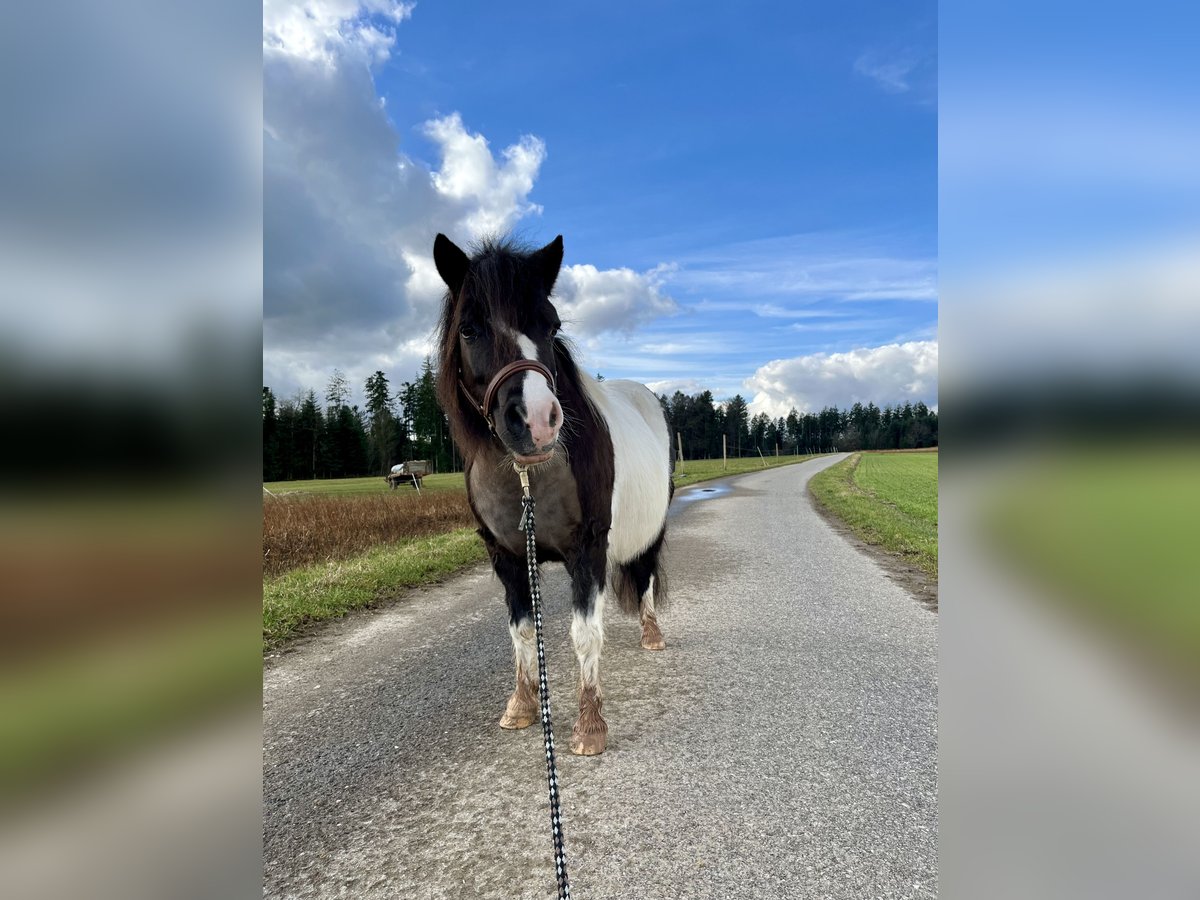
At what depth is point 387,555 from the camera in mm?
9398

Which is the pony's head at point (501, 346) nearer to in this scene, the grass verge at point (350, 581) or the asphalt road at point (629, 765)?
the asphalt road at point (629, 765)

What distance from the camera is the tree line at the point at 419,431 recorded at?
103 inches

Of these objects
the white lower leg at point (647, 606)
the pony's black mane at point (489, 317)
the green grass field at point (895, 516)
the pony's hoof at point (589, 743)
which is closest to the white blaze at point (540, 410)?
the pony's black mane at point (489, 317)

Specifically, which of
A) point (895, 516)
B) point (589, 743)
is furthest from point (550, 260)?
point (895, 516)

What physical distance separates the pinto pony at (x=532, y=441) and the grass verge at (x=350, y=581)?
2925 millimetres

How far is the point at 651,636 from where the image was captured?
5074mm

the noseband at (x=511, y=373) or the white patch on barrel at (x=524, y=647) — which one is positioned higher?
the noseband at (x=511, y=373)

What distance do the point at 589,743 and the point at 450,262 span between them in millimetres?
2753
